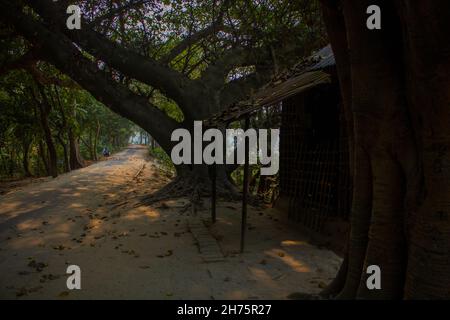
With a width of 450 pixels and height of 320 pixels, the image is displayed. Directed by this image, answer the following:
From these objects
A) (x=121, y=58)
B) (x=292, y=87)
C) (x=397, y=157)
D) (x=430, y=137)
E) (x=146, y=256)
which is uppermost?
(x=121, y=58)

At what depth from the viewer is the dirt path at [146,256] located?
5043 mm

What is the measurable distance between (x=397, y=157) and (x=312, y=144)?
516 centimetres

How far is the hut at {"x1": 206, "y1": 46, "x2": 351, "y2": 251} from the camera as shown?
7.11m

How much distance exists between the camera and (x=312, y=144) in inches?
345

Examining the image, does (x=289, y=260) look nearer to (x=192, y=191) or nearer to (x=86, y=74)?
(x=192, y=191)

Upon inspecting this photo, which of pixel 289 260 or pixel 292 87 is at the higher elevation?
pixel 292 87

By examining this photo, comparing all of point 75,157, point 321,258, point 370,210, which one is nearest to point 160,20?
point 321,258

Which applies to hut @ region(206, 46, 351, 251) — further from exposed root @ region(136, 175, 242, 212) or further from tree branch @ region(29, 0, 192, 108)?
tree branch @ region(29, 0, 192, 108)

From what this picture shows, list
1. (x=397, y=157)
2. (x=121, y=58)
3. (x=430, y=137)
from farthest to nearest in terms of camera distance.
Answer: (x=121, y=58)
(x=397, y=157)
(x=430, y=137)

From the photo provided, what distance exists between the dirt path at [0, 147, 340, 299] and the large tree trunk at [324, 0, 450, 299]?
4.65ft

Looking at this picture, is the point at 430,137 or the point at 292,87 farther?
the point at 292,87

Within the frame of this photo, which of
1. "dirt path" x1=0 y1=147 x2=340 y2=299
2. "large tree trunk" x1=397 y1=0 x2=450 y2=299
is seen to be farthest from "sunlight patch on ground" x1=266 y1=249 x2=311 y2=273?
"large tree trunk" x1=397 y1=0 x2=450 y2=299

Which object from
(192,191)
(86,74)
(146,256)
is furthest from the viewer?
(86,74)

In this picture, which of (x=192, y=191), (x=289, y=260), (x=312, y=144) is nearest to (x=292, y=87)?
(x=312, y=144)
